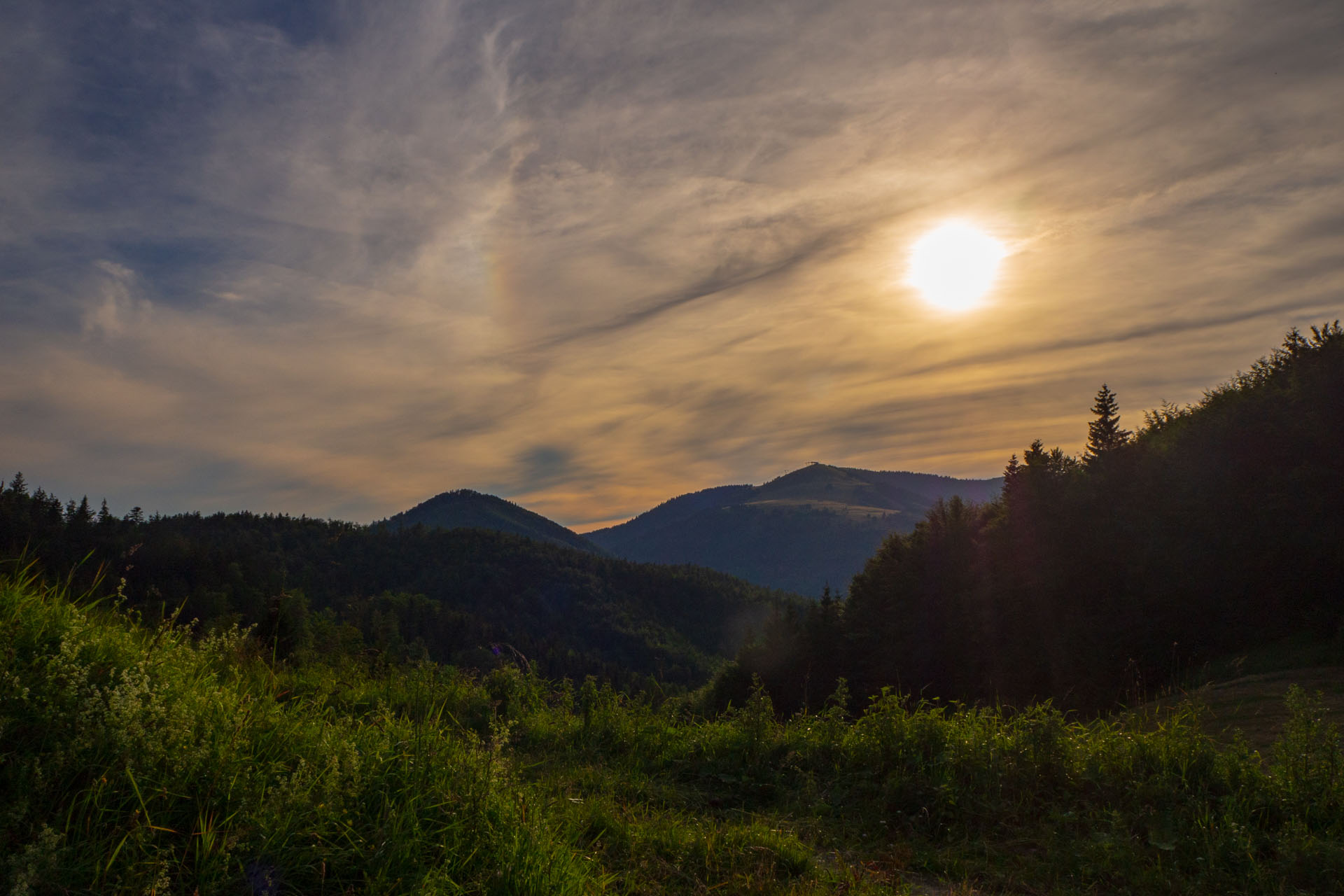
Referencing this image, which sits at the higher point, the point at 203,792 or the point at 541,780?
the point at 203,792

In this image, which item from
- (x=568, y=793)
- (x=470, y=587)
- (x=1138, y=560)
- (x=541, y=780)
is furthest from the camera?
(x=470, y=587)

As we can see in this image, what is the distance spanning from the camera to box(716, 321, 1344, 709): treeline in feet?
66.4

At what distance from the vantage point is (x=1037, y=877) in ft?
13.8

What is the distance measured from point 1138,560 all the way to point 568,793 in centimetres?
2801

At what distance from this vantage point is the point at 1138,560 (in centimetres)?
2591

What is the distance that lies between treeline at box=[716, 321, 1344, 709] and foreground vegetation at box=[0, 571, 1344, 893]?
7538 millimetres

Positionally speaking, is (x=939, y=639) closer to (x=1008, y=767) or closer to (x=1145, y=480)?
(x=1145, y=480)

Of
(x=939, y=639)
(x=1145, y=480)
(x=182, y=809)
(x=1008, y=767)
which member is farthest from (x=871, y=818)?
(x=939, y=639)

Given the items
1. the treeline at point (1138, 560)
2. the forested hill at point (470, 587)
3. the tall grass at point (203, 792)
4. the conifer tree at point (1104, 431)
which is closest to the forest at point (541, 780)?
the tall grass at point (203, 792)

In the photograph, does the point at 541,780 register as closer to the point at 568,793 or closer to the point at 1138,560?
the point at 568,793

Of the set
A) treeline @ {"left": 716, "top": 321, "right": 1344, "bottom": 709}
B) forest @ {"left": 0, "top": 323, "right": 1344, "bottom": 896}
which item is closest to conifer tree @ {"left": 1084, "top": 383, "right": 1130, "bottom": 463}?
treeline @ {"left": 716, "top": 321, "right": 1344, "bottom": 709}

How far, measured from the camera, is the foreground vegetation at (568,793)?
2.78 m

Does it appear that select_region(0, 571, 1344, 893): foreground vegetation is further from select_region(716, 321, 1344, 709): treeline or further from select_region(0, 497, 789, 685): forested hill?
select_region(0, 497, 789, 685): forested hill

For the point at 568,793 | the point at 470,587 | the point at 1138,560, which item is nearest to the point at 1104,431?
the point at 1138,560
